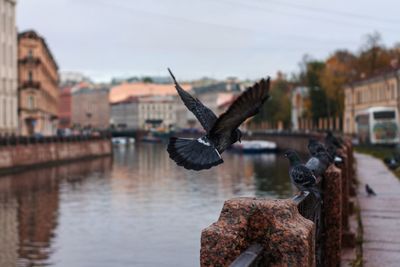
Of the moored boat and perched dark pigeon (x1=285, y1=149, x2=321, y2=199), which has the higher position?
perched dark pigeon (x1=285, y1=149, x2=321, y2=199)

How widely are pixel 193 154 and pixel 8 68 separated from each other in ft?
219

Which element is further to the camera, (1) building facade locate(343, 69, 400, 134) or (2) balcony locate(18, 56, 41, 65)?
(2) balcony locate(18, 56, 41, 65)

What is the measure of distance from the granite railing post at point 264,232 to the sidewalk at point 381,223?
5.68 meters

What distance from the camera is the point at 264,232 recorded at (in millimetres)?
5328

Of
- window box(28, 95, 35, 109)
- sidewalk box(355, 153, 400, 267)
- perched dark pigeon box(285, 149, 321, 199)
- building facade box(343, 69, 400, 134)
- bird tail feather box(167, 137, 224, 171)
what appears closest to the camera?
bird tail feather box(167, 137, 224, 171)

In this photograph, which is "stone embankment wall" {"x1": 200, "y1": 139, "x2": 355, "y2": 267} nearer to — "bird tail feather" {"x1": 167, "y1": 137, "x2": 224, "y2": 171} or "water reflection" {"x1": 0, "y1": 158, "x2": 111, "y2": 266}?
"bird tail feather" {"x1": 167, "y1": 137, "x2": 224, "y2": 171}

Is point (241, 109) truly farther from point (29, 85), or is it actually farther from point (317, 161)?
point (29, 85)

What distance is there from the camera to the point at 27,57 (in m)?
85.1

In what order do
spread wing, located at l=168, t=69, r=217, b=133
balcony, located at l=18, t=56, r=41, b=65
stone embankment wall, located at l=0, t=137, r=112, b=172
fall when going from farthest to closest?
balcony, located at l=18, t=56, r=41, b=65 → stone embankment wall, located at l=0, t=137, r=112, b=172 → spread wing, located at l=168, t=69, r=217, b=133

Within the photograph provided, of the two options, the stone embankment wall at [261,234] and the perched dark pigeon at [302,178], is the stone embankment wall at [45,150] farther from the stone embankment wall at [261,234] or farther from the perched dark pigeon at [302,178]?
the stone embankment wall at [261,234]

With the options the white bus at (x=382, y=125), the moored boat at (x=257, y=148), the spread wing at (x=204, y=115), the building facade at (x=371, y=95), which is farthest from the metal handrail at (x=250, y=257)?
the moored boat at (x=257, y=148)

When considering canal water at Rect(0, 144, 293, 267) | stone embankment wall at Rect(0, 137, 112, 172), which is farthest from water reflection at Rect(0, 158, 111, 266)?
stone embankment wall at Rect(0, 137, 112, 172)

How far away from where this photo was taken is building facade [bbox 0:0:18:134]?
2675 inches

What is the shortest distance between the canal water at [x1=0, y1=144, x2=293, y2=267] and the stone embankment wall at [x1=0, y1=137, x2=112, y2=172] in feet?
14.2
